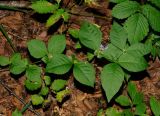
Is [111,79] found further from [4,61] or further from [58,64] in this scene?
[4,61]

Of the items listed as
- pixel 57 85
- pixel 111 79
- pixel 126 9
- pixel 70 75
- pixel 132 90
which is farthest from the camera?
pixel 70 75

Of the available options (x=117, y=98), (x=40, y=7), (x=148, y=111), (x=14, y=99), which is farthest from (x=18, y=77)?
(x=148, y=111)


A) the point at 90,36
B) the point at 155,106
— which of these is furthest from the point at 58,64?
the point at 155,106

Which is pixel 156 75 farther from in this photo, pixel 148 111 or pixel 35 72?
pixel 35 72

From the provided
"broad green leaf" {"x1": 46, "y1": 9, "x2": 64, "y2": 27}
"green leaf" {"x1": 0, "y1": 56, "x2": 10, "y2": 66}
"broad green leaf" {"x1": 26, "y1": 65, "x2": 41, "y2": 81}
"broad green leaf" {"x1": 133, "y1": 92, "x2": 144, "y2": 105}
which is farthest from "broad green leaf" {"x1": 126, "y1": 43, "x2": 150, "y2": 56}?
"green leaf" {"x1": 0, "y1": 56, "x2": 10, "y2": 66}

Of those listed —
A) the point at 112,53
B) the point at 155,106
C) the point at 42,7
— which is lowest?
the point at 155,106

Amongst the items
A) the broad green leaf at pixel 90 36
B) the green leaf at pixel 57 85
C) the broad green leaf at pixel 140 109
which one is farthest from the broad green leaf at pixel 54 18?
the broad green leaf at pixel 140 109

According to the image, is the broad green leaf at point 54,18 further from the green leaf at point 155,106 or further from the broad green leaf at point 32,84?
the green leaf at point 155,106
